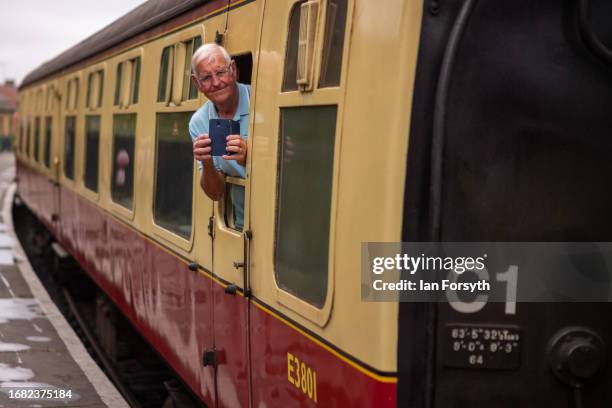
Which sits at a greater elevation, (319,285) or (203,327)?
(319,285)

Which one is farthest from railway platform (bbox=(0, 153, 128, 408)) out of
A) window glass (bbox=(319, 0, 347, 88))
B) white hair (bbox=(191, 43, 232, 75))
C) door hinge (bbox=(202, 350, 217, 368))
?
window glass (bbox=(319, 0, 347, 88))

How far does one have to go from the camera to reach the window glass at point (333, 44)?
349cm

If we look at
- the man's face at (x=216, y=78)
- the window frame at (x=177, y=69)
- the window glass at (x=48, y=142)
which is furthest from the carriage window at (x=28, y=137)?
the man's face at (x=216, y=78)

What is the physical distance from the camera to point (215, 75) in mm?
4484

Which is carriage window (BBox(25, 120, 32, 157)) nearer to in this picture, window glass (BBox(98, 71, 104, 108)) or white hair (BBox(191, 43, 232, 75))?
window glass (BBox(98, 71, 104, 108))

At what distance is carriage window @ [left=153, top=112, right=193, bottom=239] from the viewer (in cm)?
596

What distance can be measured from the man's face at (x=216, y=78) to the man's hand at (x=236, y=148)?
22cm

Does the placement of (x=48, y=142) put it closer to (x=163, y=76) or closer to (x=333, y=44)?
(x=163, y=76)

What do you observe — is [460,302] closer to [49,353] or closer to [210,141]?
[210,141]

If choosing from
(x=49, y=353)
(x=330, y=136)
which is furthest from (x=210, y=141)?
(x=49, y=353)

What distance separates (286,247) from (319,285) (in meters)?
0.38

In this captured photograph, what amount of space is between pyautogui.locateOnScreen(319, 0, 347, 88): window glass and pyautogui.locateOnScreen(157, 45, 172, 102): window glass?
3045 mm

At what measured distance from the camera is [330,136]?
11.6ft

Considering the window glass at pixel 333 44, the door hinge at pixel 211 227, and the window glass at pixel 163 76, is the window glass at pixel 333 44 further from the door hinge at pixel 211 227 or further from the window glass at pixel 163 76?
the window glass at pixel 163 76
